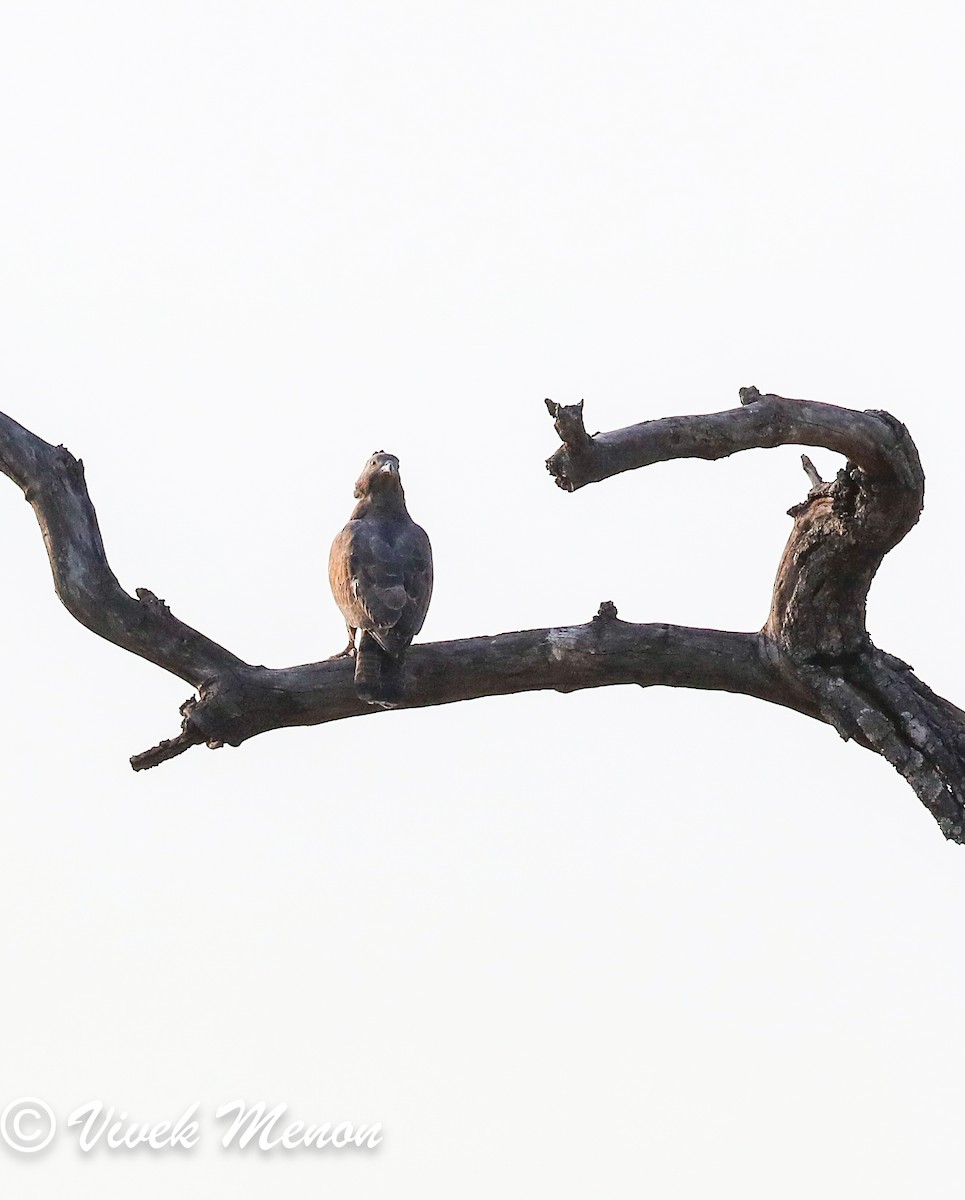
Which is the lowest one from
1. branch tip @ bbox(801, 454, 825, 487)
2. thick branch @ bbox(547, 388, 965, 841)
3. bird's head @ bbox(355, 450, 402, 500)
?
thick branch @ bbox(547, 388, 965, 841)

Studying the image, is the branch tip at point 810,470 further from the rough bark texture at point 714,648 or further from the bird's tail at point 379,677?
the bird's tail at point 379,677

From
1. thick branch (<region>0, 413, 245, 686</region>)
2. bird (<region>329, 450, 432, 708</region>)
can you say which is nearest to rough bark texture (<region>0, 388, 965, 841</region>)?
thick branch (<region>0, 413, 245, 686</region>)

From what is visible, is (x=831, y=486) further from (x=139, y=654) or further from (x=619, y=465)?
(x=139, y=654)

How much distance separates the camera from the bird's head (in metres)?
8.36

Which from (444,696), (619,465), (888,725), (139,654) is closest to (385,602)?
(444,696)

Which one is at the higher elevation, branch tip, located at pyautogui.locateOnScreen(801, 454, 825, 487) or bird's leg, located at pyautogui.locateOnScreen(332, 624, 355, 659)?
branch tip, located at pyautogui.locateOnScreen(801, 454, 825, 487)

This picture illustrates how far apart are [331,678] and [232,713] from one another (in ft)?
1.46

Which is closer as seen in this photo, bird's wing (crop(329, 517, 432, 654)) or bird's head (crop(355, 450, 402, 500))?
bird's wing (crop(329, 517, 432, 654))

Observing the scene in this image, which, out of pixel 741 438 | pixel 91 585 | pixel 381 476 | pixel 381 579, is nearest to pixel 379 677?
pixel 381 579

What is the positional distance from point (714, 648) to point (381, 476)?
230 centimetres

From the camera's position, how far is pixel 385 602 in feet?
23.3

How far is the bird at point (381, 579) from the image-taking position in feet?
21.9

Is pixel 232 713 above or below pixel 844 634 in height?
below

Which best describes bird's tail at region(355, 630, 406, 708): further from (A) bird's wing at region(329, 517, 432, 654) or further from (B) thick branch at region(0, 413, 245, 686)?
(B) thick branch at region(0, 413, 245, 686)
